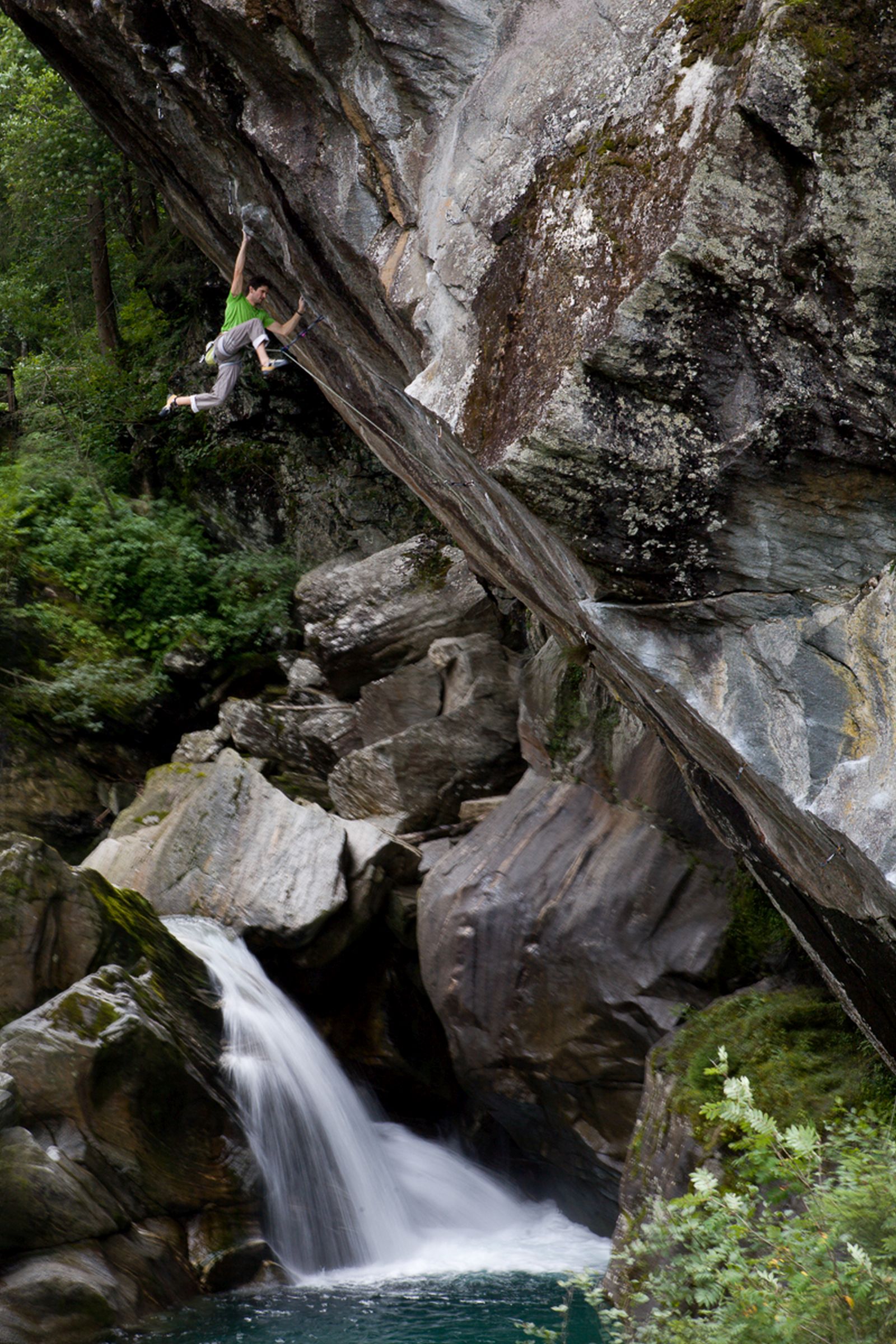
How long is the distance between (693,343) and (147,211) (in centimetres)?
1669

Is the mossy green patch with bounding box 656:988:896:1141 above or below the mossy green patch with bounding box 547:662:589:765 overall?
below

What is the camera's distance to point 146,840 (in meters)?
11.7

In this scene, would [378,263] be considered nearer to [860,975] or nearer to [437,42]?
[437,42]

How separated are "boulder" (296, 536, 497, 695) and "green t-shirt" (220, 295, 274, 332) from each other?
405 centimetres

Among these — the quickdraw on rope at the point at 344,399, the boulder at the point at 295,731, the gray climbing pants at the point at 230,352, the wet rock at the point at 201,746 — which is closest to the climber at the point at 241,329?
the gray climbing pants at the point at 230,352

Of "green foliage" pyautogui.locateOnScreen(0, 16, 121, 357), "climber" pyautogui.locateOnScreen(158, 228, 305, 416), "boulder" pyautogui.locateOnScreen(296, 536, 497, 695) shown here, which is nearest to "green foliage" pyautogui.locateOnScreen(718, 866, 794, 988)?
"boulder" pyautogui.locateOnScreen(296, 536, 497, 695)

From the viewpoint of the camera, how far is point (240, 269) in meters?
9.42

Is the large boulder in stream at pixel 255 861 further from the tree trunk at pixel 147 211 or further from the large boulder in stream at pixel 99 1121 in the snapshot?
the tree trunk at pixel 147 211

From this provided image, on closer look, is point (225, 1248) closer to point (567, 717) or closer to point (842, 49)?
point (567, 717)

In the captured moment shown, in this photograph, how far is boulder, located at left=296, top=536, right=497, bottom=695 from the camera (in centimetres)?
1309

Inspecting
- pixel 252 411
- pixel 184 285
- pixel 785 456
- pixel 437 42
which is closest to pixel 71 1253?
pixel 785 456

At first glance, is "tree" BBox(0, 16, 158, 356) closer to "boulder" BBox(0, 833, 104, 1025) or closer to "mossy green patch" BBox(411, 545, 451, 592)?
"mossy green patch" BBox(411, 545, 451, 592)

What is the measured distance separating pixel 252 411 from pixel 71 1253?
11.9m

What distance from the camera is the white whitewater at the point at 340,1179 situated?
8898 millimetres
